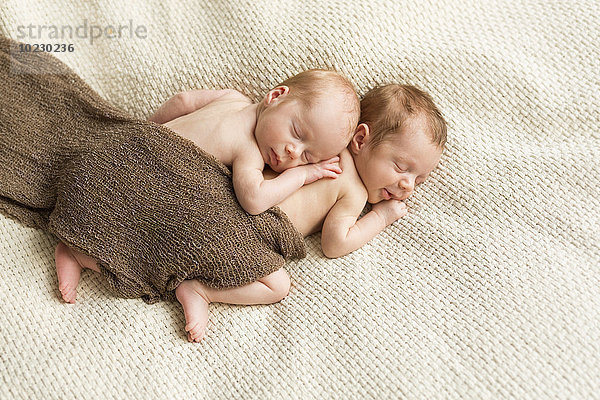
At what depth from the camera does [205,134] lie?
144cm

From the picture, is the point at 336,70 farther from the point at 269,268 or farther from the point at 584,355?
the point at 584,355

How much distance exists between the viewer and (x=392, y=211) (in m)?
1.47

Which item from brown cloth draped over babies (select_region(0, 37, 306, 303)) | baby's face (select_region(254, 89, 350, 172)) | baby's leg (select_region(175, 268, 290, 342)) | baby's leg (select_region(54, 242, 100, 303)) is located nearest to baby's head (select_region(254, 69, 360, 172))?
baby's face (select_region(254, 89, 350, 172))

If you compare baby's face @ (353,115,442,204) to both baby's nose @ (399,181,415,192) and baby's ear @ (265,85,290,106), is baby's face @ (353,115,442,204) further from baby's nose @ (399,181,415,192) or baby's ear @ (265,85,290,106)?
baby's ear @ (265,85,290,106)

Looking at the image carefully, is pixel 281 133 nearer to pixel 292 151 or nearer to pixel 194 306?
pixel 292 151

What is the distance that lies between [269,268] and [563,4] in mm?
1108

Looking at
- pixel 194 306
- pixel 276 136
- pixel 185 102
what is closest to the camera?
pixel 194 306

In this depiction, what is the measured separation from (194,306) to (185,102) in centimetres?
57

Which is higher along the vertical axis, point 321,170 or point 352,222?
point 321,170

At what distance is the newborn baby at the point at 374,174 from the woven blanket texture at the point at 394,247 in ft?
0.15

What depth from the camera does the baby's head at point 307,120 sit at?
1383 mm

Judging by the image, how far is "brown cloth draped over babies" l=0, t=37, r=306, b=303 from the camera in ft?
4.28

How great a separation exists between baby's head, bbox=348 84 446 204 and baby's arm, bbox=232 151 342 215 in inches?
3.9

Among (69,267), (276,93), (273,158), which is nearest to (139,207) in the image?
(69,267)
